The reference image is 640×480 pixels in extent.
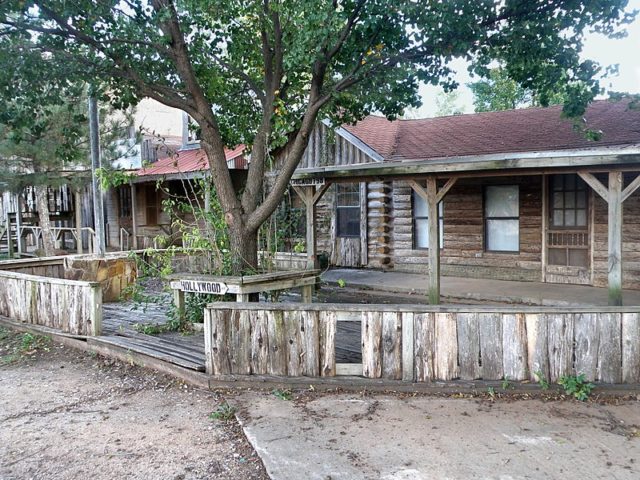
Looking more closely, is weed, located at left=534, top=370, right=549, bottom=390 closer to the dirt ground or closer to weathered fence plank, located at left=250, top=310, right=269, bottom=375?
weathered fence plank, located at left=250, top=310, right=269, bottom=375

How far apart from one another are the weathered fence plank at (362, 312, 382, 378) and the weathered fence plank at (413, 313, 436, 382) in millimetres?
356

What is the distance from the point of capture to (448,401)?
215 inches

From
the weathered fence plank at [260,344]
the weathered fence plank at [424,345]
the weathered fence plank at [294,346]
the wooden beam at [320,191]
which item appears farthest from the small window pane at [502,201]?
the weathered fence plank at [260,344]

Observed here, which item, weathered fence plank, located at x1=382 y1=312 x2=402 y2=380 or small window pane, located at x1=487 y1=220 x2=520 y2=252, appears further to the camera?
small window pane, located at x1=487 y1=220 x2=520 y2=252

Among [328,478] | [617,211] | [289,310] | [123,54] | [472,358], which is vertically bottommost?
[328,478]

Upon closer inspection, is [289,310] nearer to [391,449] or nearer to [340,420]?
[340,420]

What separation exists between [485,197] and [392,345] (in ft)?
25.0

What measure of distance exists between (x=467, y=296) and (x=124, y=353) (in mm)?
6051

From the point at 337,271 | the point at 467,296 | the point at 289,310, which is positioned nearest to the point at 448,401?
the point at 289,310

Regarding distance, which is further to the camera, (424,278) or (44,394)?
(424,278)

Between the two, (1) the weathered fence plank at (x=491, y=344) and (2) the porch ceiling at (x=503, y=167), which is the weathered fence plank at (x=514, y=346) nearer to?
(1) the weathered fence plank at (x=491, y=344)

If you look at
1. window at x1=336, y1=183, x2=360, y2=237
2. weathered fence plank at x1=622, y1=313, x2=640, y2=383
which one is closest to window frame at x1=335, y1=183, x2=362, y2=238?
window at x1=336, y1=183, x2=360, y2=237

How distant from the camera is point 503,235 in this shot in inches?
486

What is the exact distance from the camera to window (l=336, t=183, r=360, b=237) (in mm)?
14734
